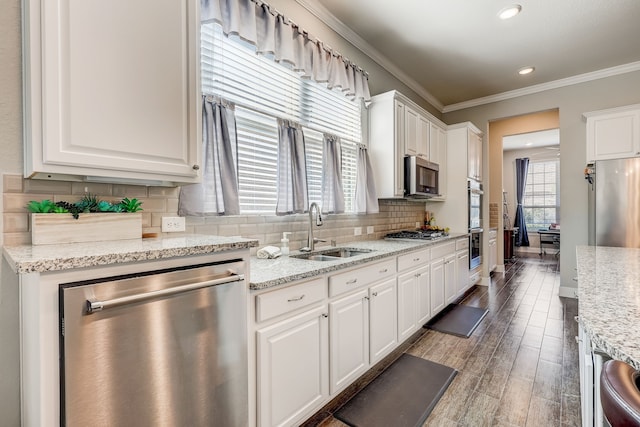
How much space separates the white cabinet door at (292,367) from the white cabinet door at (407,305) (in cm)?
101

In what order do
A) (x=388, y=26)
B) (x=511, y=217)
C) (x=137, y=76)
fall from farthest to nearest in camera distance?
Result: (x=511, y=217)
(x=388, y=26)
(x=137, y=76)

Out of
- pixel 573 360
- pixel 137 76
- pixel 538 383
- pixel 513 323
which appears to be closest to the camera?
pixel 137 76

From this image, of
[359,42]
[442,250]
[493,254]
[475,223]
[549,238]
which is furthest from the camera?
[549,238]

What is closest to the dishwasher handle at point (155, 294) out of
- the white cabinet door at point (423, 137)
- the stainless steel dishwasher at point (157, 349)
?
the stainless steel dishwasher at point (157, 349)

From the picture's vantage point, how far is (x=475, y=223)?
4684 millimetres

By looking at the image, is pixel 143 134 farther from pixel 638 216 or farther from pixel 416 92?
pixel 638 216

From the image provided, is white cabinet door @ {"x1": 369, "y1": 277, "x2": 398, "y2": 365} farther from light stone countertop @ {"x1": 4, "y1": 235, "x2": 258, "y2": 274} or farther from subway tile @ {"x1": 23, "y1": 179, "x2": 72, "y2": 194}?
subway tile @ {"x1": 23, "y1": 179, "x2": 72, "y2": 194}

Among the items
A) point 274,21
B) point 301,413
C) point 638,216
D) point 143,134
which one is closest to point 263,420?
point 301,413

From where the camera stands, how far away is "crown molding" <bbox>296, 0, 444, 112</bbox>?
2.70 m

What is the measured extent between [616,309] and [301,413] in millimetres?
1459

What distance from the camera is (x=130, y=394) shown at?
1.02 m

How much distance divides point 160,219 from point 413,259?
212 centimetres

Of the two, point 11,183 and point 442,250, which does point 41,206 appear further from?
point 442,250

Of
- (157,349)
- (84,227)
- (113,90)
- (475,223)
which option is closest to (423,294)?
(475,223)
